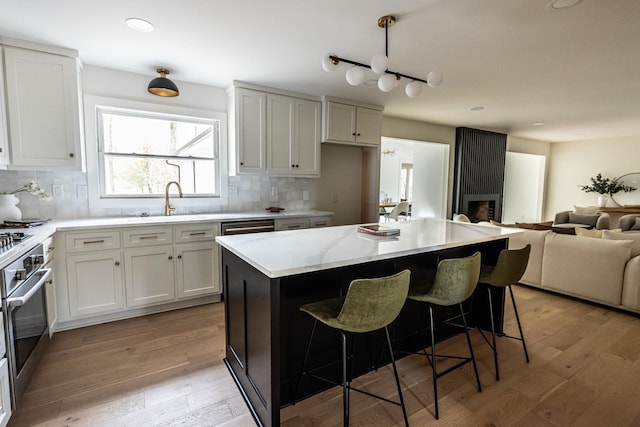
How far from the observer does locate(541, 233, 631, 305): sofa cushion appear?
10.3 ft

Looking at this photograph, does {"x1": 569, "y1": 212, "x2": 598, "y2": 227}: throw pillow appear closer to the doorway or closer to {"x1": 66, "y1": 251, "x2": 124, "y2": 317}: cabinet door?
the doorway

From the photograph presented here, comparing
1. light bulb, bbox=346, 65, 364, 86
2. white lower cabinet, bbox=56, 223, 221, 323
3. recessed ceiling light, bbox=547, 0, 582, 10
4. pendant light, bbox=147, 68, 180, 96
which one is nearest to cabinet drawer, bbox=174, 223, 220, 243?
white lower cabinet, bbox=56, 223, 221, 323

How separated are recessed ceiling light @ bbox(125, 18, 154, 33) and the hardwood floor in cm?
237

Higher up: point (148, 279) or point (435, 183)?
point (435, 183)

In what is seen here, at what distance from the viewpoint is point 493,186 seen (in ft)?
21.9

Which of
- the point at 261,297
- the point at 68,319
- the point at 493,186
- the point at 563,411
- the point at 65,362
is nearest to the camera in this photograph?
the point at 261,297

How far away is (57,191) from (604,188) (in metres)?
10.3

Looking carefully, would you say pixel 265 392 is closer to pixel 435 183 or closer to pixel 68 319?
pixel 68 319

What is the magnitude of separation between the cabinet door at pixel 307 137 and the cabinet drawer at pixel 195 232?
4.16 feet

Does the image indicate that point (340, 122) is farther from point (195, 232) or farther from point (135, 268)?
point (135, 268)

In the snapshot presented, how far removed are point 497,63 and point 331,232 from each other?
220 centimetres

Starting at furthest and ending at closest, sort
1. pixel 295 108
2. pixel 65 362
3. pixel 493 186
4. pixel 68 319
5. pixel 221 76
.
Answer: pixel 493 186 → pixel 295 108 → pixel 221 76 → pixel 68 319 → pixel 65 362

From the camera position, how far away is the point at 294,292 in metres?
1.78

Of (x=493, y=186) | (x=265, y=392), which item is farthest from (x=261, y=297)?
(x=493, y=186)
